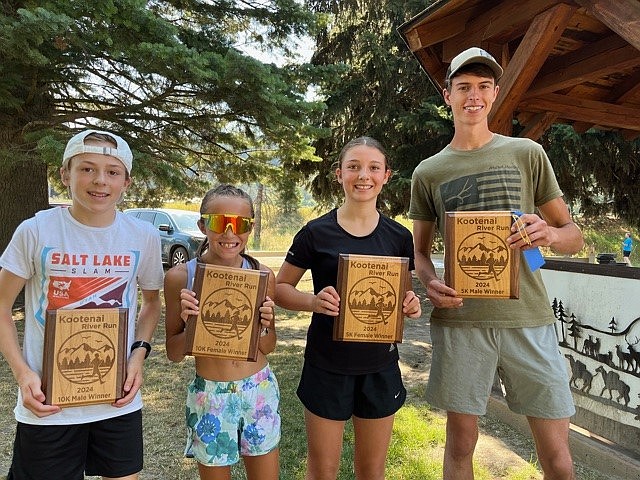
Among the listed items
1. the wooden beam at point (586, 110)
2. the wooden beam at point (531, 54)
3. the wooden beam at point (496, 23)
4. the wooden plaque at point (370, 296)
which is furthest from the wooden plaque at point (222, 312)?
the wooden beam at point (586, 110)

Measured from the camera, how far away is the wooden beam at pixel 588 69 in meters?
4.04

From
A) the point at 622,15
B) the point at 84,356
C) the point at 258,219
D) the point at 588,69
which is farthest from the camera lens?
the point at 258,219

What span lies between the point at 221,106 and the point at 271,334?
5.85m

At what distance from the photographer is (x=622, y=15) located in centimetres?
271

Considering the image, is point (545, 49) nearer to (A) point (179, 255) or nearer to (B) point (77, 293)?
(B) point (77, 293)

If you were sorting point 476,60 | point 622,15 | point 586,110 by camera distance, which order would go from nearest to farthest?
point 476,60, point 622,15, point 586,110

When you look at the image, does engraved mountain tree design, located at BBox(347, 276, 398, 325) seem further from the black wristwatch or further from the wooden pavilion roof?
the wooden pavilion roof

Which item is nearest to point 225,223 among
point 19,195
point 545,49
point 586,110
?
point 545,49

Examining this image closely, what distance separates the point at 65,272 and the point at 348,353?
1.12m

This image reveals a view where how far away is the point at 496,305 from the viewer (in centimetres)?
205

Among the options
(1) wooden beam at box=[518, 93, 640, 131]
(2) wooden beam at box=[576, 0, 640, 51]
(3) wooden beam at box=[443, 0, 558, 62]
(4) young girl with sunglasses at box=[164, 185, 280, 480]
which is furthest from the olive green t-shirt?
(1) wooden beam at box=[518, 93, 640, 131]

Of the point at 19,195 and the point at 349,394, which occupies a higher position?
the point at 19,195

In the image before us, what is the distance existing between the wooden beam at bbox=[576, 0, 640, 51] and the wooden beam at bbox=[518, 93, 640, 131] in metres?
2.25

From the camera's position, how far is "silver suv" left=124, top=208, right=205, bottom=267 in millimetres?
13249
